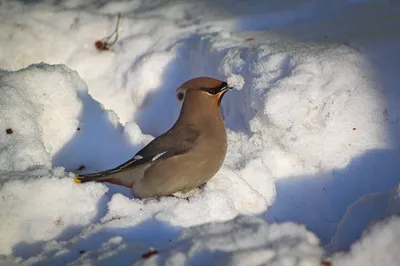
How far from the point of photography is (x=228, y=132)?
329 cm

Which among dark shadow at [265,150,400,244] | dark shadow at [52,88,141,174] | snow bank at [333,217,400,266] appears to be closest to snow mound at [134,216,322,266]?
snow bank at [333,217,400,266]

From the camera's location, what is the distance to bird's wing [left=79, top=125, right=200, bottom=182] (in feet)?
8.89

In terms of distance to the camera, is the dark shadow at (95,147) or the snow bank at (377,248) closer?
the snow bank at (377,248)

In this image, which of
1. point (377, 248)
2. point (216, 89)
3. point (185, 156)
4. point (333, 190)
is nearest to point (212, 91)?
point (216, 89)

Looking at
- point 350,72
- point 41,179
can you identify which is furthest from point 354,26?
point 41,179

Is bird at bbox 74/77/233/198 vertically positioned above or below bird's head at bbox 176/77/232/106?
below

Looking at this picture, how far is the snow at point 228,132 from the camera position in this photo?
2168mm

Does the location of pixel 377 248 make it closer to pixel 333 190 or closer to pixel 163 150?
pixel 333 190

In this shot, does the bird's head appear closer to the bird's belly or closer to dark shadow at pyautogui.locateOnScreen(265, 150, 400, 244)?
the bird's belly

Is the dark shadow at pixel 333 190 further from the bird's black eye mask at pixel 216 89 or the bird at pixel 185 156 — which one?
the bird's black eye mask at pixel 216 89

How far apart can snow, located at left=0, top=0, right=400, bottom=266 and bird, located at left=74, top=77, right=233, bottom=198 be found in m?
0.09

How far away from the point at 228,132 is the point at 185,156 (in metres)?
0.67

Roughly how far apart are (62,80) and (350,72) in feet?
5.71

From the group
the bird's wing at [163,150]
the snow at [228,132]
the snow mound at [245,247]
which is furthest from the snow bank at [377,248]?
the bird's wing at [163,150]
